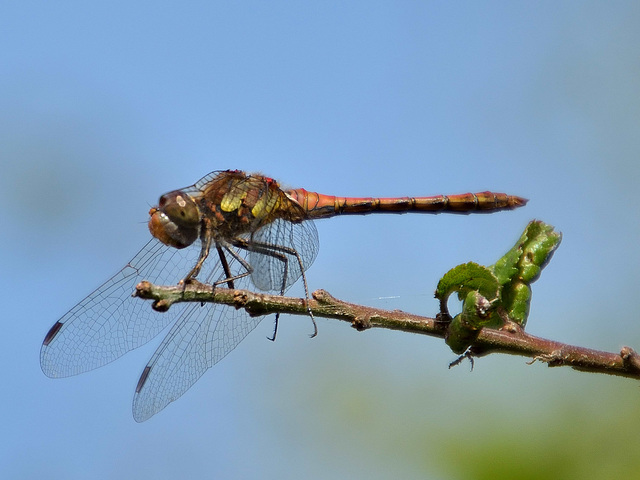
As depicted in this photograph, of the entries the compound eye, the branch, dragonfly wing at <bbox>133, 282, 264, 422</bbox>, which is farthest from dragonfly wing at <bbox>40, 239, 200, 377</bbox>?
the branch

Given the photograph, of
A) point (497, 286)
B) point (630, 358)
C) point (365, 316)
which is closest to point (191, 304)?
point (365, 316)

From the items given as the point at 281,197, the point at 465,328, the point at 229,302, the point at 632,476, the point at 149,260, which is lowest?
the point at 632,476

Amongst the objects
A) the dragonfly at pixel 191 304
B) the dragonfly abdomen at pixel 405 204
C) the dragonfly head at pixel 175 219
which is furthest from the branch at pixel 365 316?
the dragonfly abdomen at pixel 405 204

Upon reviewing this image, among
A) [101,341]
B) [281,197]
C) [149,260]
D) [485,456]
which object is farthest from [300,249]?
[485,456]

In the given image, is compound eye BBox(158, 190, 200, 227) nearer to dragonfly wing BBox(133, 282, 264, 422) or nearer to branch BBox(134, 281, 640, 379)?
dragonfly wing BBox(133, 282, 264, 422)

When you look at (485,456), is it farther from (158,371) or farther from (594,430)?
(158,371)

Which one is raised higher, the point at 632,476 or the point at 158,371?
the point at 158,371
